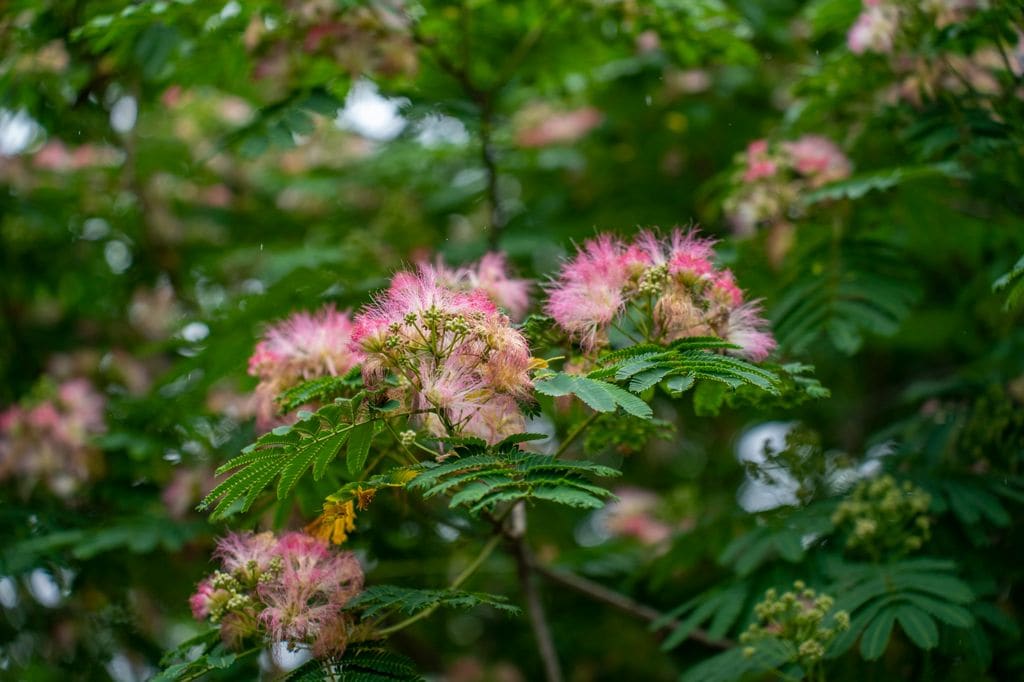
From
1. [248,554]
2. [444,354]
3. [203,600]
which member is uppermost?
[444,354]

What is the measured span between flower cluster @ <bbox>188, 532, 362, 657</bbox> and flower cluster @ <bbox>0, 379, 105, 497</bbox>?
7.87 feet

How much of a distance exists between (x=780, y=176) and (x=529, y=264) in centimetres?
148

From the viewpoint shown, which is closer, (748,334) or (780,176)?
(748,334)

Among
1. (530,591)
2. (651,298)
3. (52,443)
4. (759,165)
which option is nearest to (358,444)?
(651,298)

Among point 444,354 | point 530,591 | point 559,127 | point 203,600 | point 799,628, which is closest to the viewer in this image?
point 444,354

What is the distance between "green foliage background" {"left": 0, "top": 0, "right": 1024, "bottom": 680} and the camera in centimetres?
423

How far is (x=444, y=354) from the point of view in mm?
2824

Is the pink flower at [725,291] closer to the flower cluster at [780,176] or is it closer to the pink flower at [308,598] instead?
the pink flower at [308,598]

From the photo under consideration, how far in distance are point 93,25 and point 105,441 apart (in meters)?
1.96

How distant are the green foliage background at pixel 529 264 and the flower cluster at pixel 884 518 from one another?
88 millimetres

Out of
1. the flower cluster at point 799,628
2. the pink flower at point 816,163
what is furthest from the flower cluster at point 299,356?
the pink flower at point 816,163

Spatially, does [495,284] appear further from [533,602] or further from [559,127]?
[559,127]

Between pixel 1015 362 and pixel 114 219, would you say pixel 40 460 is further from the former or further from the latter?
pixel 1015 362

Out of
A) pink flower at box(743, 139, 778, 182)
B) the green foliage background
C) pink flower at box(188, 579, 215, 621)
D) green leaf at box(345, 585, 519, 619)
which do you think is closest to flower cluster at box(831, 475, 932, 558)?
the green foliage background
